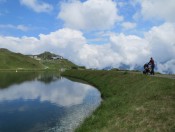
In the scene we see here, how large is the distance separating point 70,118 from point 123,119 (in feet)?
36.9

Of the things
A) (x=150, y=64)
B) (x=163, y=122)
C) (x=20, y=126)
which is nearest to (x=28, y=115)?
(x=20, y=126)

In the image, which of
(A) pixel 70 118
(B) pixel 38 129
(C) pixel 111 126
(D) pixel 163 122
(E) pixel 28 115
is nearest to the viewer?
(D) pixel 163 122

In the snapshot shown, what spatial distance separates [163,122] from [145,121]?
6.79 feet

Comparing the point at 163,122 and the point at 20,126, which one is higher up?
the point at 163,122

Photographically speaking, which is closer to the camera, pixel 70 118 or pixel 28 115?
pixel 70 118

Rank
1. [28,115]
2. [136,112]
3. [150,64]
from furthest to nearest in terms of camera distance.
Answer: [150,64] < [28,115] < [136,112]

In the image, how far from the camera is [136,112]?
31953mm

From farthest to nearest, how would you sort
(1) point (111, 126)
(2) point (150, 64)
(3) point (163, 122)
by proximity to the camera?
(2) point (150, 64), (1) point (111, 126), (3) point (163, 122)

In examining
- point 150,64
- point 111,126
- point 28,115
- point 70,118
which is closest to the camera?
point 111,126

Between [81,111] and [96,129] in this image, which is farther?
[81,111]

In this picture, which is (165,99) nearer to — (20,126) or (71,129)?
(71,129)

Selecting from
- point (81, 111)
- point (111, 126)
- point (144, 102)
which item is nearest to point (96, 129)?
point (111, 126)

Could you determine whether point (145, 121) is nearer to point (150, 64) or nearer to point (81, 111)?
point (81, 111)

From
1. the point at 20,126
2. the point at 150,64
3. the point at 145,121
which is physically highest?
the point at 150,64
